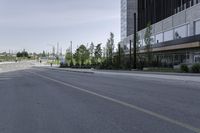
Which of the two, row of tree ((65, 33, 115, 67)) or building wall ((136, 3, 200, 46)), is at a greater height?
building wall ((136, 3, 200, 46))

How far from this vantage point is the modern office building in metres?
63.3

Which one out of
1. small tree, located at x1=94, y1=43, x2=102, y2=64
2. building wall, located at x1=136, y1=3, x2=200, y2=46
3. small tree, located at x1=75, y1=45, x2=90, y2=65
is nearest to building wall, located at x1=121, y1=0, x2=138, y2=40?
small tree, located at x1=75, y1=45, x2=90, y2=65

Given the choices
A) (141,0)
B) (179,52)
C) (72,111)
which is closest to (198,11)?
(179,52)

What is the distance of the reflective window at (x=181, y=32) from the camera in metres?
67.8

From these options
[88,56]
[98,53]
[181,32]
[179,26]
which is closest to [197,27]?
[181,32]

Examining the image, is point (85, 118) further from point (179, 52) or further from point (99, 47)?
point (99, 47)

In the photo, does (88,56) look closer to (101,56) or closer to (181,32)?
(101,56)

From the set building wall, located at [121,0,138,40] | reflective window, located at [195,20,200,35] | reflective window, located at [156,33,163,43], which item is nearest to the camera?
reflective window, located at [195,20,200,35]

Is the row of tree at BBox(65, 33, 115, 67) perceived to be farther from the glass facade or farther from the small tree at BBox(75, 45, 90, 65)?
the glass facade

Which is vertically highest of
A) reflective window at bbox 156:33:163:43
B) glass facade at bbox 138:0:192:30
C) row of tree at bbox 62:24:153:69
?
glass facade at bbox 138:0:192:30

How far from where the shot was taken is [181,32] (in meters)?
70.1

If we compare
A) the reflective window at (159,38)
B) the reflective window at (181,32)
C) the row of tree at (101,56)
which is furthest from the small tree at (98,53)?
the reflective window at (181,32)

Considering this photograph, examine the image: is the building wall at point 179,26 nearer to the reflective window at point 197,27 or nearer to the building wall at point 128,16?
the reflective window at point 197,27

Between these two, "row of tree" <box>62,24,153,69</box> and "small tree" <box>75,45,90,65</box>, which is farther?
"small tree" <box>75,45,90,65</box>
